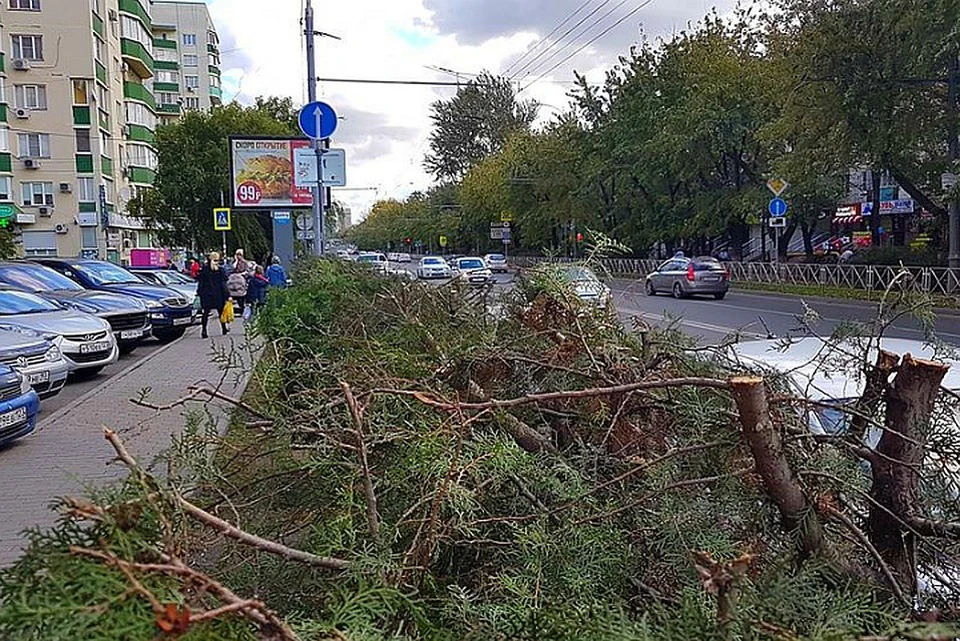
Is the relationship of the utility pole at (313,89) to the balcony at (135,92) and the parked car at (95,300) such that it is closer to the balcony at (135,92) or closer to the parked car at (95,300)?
the parked car at (95,300)

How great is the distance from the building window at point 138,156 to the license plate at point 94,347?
4549 centimetres

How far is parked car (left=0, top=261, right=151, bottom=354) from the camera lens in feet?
45.6

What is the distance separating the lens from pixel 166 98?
74.1m

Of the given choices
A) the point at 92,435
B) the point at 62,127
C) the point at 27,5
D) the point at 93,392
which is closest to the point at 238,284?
the point at 93,392

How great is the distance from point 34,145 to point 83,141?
2476mm

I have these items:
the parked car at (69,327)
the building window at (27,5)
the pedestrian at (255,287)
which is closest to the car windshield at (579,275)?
the parked car at (69,327)

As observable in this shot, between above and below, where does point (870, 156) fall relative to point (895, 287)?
above

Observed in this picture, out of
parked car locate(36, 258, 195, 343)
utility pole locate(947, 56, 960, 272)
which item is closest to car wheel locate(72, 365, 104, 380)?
parked car locate(36, 258, 195, 343)

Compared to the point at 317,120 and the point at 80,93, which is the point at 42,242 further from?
the point at 317,120

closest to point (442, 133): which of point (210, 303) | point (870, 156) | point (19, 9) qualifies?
point (19, 9)

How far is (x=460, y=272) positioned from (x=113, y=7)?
175 feet

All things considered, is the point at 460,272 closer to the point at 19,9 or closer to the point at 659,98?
the point at 659,98

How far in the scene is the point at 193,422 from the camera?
9.31 feet

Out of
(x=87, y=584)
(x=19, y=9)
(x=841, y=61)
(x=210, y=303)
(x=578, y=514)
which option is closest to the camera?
(x=87, y=584)
